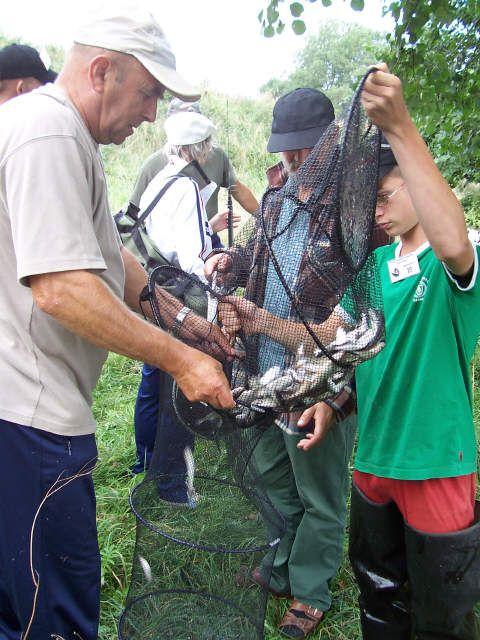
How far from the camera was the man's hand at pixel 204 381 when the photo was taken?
1.63m

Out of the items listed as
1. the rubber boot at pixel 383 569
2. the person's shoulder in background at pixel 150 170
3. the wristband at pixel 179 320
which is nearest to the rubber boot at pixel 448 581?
the rubber boot at pixel 383 569

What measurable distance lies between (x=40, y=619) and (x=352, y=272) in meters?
1.40

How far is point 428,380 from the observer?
1.85 m

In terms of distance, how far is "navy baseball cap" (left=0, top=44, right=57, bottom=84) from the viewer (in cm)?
322

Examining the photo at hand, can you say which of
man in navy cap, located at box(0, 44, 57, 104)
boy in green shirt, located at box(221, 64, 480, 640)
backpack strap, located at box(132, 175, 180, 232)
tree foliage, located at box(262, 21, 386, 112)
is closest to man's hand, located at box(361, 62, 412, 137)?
boy in green shirt, located at box(221, 64, 480, 640)

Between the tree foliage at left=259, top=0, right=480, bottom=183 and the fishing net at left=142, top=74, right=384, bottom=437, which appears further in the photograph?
the tree foliage at left=259, top=0, right=480, bottom=183

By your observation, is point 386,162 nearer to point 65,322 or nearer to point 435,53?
point 65,322

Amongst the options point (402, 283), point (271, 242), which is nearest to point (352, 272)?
point (271, 242)

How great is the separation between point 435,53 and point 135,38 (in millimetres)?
1893

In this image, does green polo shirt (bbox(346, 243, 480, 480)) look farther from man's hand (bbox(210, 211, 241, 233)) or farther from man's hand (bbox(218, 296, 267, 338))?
man's hand (bbox(210, 211, 241, 233))

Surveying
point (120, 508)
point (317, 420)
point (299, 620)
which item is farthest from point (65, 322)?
point (120, 508)

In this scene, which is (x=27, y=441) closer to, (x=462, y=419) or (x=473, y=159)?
(x=462, y=419)

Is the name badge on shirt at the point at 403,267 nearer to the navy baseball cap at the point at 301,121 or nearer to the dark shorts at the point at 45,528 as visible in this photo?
the navy baseball cap at the point at 301,121

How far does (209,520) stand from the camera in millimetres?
2275
